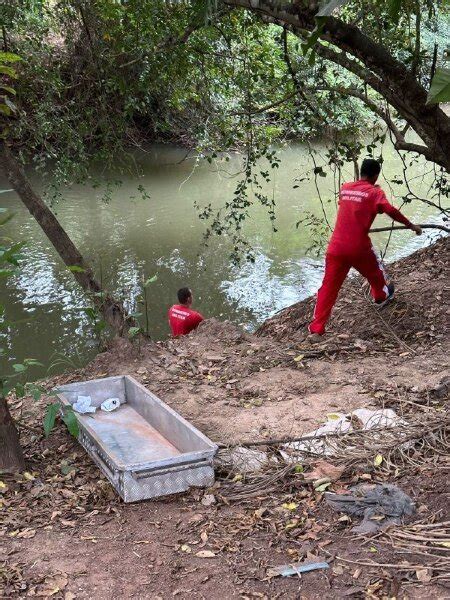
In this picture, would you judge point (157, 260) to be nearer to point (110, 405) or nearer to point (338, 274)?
point (338, 274)

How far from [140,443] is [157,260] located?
A: 799cm

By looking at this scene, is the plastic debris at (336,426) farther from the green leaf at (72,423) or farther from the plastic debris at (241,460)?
the green leaf at (72,423)

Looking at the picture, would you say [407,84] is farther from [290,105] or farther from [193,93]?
[193,93]

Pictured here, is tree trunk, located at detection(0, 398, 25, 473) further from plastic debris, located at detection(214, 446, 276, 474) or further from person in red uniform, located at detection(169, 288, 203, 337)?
person in red uniform, located at detection(169, 288, 203, 337)

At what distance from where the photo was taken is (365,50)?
375 centimetres

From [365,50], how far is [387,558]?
2.44 m

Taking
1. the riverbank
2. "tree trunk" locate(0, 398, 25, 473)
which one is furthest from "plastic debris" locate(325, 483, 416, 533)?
"tree trunk" locate(0, 398, 25, 473)

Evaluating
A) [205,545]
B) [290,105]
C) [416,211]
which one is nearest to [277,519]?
[205,545]

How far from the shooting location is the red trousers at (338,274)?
620 cm

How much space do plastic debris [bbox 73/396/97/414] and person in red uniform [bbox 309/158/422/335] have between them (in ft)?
7.36

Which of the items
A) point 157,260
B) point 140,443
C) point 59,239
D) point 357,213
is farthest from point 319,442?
point 157,260

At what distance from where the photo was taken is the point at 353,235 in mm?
6090

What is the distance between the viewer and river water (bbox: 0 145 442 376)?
32.5 ft

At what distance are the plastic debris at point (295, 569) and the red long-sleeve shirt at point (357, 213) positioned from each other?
3.37 meters
